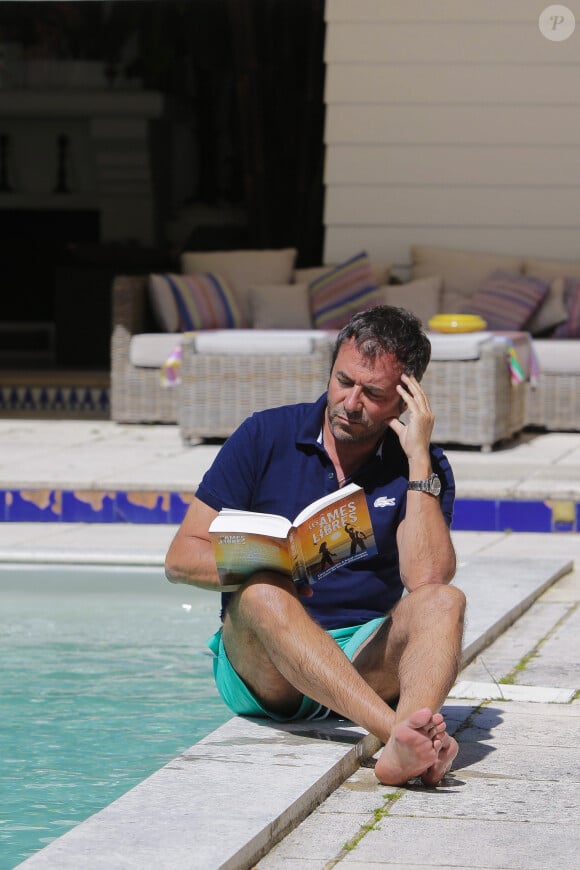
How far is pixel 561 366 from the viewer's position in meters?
7.08

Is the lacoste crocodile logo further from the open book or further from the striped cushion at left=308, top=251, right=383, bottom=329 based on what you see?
the striped cushion at left=308, top=251, right=383, bottom=329

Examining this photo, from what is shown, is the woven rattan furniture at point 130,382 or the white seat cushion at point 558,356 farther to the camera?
the woven rattan furniture at point 130,382

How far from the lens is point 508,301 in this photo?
24.6 feet

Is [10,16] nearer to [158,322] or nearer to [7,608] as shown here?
[158,322]

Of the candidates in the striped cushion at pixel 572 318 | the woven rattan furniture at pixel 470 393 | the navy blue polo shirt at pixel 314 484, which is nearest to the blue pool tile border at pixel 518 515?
the woven rattan furniture at pixel 470 393

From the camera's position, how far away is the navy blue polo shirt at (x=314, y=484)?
2.66 meters

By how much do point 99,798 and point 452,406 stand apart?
3.91 metres

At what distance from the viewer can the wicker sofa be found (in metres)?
6.47

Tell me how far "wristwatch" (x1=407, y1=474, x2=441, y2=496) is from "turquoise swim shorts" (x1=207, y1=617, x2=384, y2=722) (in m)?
0.25

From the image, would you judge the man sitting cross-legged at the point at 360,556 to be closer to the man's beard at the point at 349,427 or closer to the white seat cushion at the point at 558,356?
the man's beard at the point at 349,427

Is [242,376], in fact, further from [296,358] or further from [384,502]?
[384,502]

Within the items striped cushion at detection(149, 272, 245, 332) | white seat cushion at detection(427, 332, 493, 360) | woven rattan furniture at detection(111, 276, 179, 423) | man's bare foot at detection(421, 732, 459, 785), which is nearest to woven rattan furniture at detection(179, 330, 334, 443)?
white seat cushion at detection(427, 332, 493, 360)

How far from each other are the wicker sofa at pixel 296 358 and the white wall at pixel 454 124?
257 mm

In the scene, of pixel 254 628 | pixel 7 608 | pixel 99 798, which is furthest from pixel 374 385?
pixel 7 608
